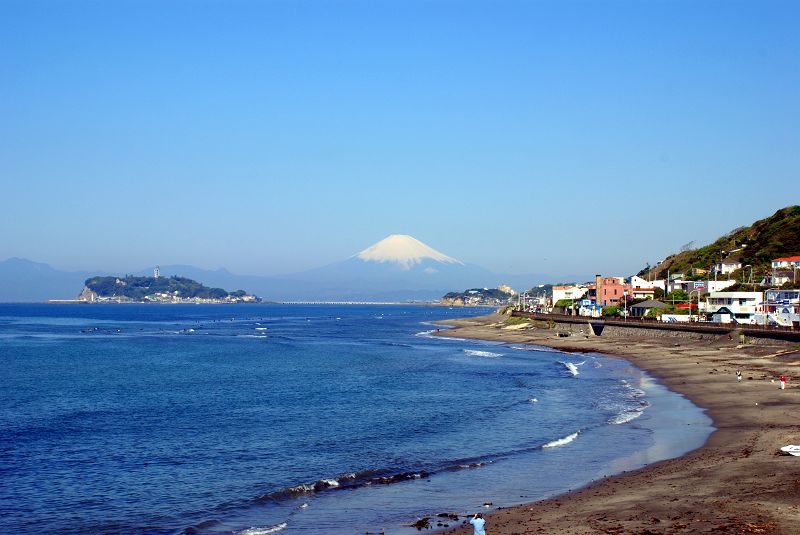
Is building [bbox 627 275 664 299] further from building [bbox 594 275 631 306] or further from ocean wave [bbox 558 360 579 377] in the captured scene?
ocean wave [bbox 558 360 579 377]

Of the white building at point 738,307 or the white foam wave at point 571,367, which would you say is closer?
the white foam wave at point 571,367

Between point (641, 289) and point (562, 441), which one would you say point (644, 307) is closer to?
point (641, 289)

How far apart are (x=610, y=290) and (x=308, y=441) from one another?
409ft

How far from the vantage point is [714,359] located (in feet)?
212

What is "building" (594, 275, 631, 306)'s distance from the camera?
149750mm

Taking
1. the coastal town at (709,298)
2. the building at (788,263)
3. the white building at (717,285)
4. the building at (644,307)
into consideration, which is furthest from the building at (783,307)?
the white building at (717,285)

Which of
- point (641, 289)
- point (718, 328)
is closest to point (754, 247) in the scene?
point (641, 289)

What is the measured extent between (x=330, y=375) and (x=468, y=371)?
12274mm

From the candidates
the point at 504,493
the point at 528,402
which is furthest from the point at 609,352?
the point at 504,493

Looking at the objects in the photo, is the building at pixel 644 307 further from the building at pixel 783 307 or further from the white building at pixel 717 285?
the building at pixel 783 307

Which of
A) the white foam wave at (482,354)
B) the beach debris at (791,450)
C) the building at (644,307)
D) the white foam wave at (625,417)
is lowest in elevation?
the white foam wave at (482,354)

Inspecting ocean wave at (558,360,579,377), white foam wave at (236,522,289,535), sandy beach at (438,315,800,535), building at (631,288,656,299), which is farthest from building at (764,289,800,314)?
white foam wave at (236,522,289,535)

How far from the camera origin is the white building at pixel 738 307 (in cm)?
9362

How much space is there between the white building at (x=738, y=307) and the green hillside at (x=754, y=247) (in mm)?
32194
